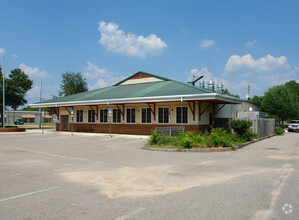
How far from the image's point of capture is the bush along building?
876 inches

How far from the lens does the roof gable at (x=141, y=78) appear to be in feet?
104

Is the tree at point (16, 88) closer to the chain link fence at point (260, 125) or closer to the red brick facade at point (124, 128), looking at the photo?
the red brick facade at point (124, 128)

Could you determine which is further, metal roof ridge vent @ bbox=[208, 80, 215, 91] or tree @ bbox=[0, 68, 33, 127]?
tree @ bbox=[0, 68, 33, 127]

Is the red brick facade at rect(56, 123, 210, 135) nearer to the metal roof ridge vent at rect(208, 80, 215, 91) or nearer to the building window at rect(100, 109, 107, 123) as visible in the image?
the building window at rect(100, 109, 107, 123)

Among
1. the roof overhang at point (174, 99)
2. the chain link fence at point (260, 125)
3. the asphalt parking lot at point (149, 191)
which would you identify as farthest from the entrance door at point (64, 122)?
the asphalt parking lot at point (149, 191)

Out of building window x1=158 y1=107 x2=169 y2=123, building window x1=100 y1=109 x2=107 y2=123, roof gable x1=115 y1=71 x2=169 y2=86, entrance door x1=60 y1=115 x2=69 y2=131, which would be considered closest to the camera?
building window x1=158 y1=107 x2=169 y2=123

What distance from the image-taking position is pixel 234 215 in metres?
4.48

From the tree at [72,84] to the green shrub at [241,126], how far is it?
52531 mm

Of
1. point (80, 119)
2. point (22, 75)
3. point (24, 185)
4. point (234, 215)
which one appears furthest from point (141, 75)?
point (234, 215)

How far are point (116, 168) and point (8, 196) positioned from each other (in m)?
3.95

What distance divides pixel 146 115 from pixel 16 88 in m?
28.6

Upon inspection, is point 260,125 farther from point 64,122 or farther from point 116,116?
point 64,122

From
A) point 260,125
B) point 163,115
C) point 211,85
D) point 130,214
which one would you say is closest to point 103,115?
point 163,115

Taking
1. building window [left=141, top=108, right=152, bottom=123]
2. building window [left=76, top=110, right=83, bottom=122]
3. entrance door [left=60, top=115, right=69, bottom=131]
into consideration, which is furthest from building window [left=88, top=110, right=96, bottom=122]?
building window [left=141, top=108, right=152, bottom=123]
